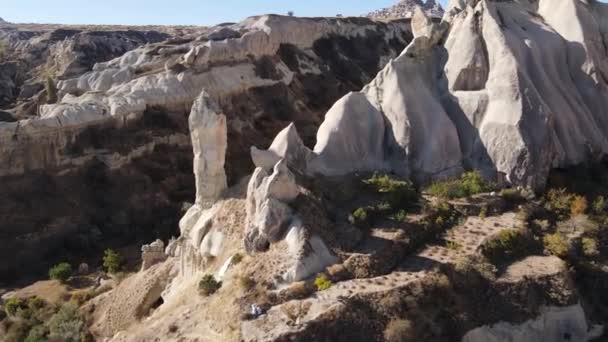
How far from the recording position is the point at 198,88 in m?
43.2

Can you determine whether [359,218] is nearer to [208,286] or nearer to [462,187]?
[462,187]

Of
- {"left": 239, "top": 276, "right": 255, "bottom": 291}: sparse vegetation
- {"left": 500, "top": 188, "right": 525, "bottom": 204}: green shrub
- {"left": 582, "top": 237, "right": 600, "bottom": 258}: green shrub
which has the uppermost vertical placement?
{"left": 500, "top": 188, "right": 525, "bottom": 204}: green shrub

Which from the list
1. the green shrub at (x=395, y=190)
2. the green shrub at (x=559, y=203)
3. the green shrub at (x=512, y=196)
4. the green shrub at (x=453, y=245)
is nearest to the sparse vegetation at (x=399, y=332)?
the green shrub at (x=453, y=245)

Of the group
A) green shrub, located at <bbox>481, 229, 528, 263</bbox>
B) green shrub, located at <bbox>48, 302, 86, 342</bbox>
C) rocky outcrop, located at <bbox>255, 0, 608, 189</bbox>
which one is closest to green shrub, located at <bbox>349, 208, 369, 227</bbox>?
rocky outcrop, located at <bbox>255, 0, 608, 189</bbox>

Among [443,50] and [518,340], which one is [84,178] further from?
[518,340]

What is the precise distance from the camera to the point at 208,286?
54.3 ft

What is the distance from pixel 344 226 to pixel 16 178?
25703 mm

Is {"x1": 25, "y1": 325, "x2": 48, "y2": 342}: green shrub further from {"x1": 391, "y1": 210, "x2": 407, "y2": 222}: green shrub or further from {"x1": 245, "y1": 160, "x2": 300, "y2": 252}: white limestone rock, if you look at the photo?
{"x1": 391, "y1": 210, "x2": 407, "y2": 222}: green shrub

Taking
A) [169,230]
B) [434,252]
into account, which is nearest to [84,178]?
[169,230]

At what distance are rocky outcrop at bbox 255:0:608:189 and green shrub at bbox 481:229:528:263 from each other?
3.78 metres

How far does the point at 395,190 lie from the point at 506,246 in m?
4.34

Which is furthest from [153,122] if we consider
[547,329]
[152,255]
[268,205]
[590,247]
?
[547,329]

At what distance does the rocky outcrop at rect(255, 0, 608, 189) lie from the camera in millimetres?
20953

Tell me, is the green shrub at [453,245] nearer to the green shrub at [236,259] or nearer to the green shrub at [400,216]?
the green shrub at [400,216]
